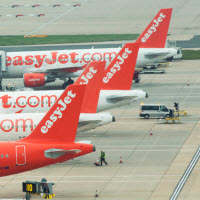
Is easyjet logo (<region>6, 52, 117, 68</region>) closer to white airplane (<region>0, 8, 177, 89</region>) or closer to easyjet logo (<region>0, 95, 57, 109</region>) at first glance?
white airplane (<region>0, 8, 177, 89</region>)

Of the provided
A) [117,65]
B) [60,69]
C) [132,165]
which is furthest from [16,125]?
[60,69]

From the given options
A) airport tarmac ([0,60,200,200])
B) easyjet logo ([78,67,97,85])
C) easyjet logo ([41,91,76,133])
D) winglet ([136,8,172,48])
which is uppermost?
winglet ([136,8,172,48])

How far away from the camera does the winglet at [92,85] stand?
68062 millimetres

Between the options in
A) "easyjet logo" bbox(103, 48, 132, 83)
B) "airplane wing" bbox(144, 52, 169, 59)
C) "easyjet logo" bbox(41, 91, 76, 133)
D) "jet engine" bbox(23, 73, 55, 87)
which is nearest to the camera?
"easyjet logo" bbox(41, 91, 76, 133)

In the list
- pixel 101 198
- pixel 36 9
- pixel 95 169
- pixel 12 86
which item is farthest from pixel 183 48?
pixel 101 198

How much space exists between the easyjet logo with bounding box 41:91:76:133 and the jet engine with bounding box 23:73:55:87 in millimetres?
51086

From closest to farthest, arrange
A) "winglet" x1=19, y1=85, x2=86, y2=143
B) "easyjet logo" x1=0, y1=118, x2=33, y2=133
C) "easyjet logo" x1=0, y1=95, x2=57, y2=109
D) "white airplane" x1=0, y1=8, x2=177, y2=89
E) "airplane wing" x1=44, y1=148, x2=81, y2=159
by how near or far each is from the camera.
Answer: "winglet" x1=19, y1=85, x2=86, y2=143, "airplane wing" x1=44, y1=148, x2=81, y2=159, "easyjet logo" x1=0, y1=118, x2=33, y2=133, "easyjet logo" x1=0, y1=95, x2=57, y2=109, "white airplane" x1=0, y1=8, x2=177, y2=89

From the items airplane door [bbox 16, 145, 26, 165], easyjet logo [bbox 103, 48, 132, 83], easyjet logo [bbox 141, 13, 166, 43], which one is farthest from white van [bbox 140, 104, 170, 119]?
airplane door [bbox 16, 145, 26, 165]

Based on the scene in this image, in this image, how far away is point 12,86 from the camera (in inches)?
4087

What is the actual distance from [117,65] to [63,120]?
1004 inches

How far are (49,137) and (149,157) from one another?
15.9 meters

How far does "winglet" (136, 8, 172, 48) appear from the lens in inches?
4186

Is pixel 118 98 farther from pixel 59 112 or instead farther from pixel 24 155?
pixel 24 155

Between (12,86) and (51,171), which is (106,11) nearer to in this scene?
(12,86)
